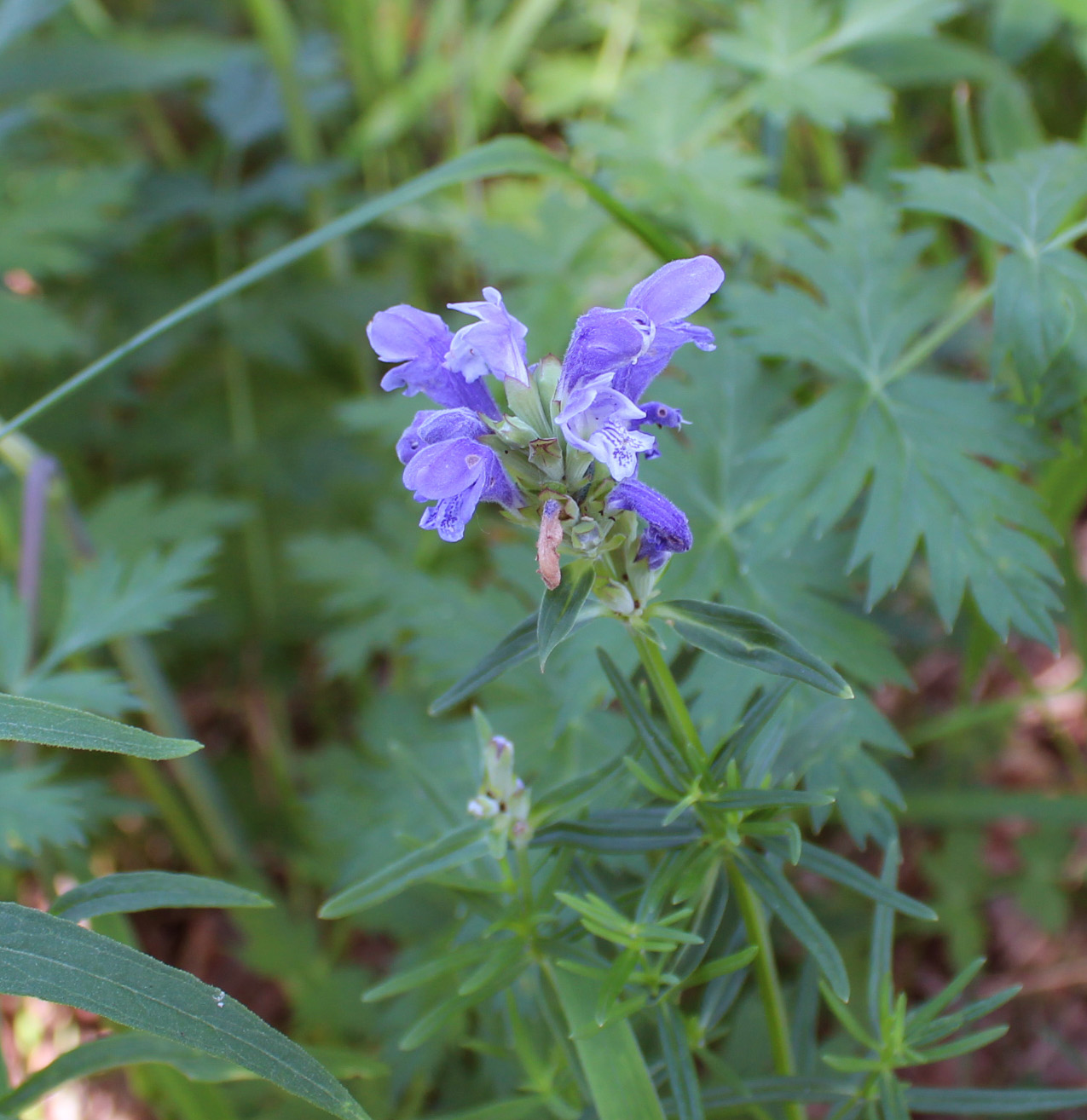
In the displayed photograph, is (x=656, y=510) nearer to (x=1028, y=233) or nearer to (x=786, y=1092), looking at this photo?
(x=786, y=1092)

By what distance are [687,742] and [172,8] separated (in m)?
3.75

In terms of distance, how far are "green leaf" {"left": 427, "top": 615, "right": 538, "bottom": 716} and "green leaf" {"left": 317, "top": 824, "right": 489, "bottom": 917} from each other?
145 millimetres

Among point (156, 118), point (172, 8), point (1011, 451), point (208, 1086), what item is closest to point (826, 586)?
point (1011, 451)

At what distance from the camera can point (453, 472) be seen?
0.84 m

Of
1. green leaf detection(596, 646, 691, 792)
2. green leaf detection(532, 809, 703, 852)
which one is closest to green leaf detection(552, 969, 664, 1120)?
green leaf detection(532, 809, 703, 852)

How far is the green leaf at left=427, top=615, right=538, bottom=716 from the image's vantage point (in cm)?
92

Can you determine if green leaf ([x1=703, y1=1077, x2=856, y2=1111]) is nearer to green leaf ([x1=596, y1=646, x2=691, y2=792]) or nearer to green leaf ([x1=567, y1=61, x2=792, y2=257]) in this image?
green leaf ([x1=596, y1=646, x2=691, y2=792])

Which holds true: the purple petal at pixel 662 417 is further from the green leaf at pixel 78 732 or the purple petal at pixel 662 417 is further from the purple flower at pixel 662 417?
the green leaf at pixel 78 732

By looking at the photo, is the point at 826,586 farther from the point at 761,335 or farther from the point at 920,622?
the point at 920,622

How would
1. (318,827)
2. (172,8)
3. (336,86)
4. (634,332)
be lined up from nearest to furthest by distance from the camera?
(634,332), (318,827), (336,86), (172,8)

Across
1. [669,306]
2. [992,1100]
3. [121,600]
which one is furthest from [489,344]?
[121,600]

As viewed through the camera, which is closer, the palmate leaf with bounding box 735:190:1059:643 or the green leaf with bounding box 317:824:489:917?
the green leaf with bounding box 317:824:489:917

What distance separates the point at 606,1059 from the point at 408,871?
284mm

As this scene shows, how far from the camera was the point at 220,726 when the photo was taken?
3.07 metres
